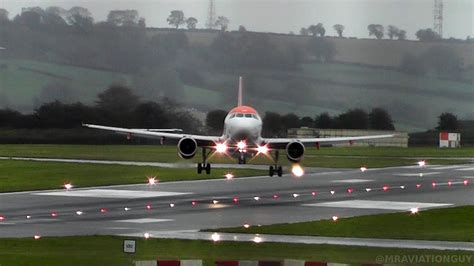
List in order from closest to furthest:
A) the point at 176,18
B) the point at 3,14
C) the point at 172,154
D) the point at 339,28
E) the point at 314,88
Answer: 1. the point at 176,18
2. the point at 339,28
3. the point at 3,14
4. the point at 314,88
5. the point at 172,154

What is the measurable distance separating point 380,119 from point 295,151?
10005 millimetres

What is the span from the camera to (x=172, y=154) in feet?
134

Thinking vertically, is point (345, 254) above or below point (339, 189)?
below

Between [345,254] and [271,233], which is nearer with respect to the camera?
[345,254]

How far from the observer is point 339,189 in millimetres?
44125

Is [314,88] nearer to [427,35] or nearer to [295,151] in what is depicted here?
[427,35]

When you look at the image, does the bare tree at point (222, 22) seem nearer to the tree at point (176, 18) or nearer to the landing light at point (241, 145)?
the tree at point (176, 18)

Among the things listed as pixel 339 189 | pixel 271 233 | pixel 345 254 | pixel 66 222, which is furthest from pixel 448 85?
pixel 339 189

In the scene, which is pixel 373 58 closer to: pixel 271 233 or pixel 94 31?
pixel 271 233

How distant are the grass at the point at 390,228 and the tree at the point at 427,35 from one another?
478 centimetres

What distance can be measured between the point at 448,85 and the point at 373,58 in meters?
2.44

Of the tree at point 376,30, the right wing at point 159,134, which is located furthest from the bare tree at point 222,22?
the right wing at point 159,134

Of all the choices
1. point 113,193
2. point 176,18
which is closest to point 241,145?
point 113,193

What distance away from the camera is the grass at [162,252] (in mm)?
21641
